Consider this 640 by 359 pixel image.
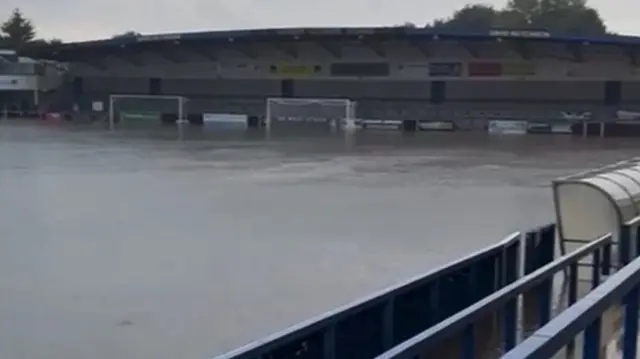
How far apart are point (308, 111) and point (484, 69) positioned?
11.8 meters

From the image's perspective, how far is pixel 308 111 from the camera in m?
60.4

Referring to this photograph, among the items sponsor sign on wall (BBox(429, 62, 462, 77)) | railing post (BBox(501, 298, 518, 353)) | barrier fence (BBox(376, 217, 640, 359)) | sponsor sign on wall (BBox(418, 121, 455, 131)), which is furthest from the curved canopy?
sponsor sign on wall (BBox(429, 62, 462, 77))

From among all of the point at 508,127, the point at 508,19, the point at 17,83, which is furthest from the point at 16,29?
the point at 508,127

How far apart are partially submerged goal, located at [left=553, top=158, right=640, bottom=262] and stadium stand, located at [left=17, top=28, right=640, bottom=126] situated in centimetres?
4528

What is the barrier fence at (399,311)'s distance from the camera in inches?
199

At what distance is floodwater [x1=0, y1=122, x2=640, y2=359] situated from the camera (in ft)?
25.7

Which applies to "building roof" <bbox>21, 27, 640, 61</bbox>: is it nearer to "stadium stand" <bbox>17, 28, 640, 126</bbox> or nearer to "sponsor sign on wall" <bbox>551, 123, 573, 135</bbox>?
"stadium stand" <bbox>17, 28, 640, 126</bbox>

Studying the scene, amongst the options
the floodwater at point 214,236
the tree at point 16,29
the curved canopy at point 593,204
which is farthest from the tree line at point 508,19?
the curved canopy at point 593,204

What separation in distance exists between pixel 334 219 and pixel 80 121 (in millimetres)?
47746

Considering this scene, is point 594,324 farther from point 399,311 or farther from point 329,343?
point 399,311

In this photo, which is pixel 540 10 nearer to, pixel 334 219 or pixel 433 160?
pixel 433 160

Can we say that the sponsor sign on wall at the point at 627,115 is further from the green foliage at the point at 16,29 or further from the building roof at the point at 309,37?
the green foliage at the point at 16,29

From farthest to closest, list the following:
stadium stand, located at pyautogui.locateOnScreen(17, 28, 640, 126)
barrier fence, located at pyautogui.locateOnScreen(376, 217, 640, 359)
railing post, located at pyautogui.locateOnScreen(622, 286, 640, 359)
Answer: stadium stand, located at pyautogui.locateOnScreen(17, 28, 640, 126) → railing post, located at pyautogui.locateOnScreen(622, 286, 640, 359) → barrier fence, located at pyautogui.locateOnScreen(376, 217, 640, 359)

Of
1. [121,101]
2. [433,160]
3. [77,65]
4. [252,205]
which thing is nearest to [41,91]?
[77,65]
